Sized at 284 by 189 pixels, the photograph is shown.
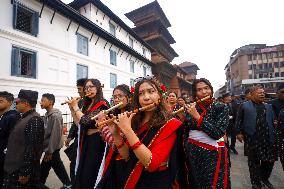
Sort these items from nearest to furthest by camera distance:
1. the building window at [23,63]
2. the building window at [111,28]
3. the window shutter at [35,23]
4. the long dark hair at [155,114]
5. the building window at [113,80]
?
the long dark hair at [155,114] < the building window at [23,63] < the window shutter at [35,23] < the building window at [113,80] < the building window at [111,28]

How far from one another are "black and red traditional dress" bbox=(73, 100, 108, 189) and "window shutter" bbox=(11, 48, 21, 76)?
9.86 meters

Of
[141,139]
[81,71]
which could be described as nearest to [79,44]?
[81,71]

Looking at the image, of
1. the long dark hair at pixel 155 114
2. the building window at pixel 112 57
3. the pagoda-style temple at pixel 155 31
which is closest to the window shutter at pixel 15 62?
the building window at pixel 112 57

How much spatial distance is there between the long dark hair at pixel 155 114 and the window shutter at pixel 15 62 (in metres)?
11.0

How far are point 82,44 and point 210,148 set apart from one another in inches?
605

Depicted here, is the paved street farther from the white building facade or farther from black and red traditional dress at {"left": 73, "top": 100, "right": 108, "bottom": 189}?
the white building facade

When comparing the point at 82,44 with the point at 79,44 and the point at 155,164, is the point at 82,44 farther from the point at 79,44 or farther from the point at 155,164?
the point at 155,164

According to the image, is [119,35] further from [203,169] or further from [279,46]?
[279,46]

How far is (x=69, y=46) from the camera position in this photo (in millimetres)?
14875

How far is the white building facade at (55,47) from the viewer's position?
35.9 feet

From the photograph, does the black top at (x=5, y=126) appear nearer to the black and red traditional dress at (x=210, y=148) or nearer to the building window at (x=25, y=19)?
the black and red traditional dress at (x=210, y=148)

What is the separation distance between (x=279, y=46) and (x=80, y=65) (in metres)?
59.4

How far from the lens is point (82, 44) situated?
1642 centimetres

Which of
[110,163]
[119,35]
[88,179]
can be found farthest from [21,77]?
[119,35]
